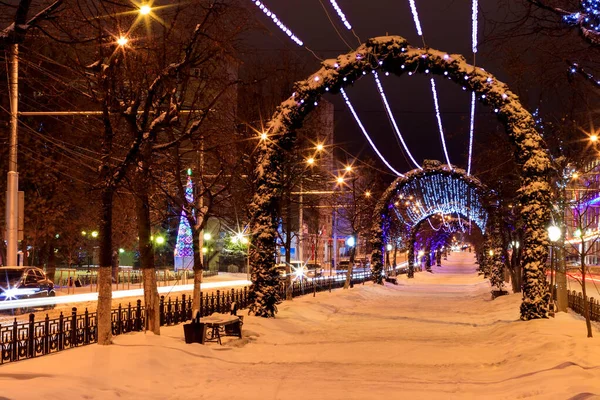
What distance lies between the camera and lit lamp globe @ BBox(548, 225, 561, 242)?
1868 centimetres

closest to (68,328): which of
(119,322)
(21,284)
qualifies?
(119,322)

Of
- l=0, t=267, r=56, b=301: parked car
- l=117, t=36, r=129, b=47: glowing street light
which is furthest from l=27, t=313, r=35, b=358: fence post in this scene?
l=0, t=267, r=56, b=301: parked car

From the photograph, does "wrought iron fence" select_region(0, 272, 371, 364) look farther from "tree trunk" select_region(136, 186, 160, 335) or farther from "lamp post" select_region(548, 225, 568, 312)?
"lamp post" select_region(548, 225, 568, 312)

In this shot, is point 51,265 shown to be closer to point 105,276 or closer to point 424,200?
point 105,276

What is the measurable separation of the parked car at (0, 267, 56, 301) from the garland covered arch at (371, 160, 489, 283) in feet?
68.1

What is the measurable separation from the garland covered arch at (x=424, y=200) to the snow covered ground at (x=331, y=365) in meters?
16.0

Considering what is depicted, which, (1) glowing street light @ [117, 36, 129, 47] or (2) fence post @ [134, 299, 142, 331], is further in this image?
(2) fence post @ [134, 299, 142, 331]

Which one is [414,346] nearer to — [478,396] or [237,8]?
[478,396]

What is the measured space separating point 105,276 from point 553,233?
12.9 meters

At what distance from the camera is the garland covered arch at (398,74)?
19.8m

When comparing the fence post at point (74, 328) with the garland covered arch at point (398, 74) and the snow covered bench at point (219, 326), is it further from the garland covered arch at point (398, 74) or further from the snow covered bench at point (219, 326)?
the garland covered arch at point (398, 74)

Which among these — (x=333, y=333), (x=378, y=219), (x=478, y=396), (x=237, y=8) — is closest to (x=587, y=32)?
(x=478, y=396)

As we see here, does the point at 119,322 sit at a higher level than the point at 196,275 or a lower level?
lower

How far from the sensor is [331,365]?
1355 cm
